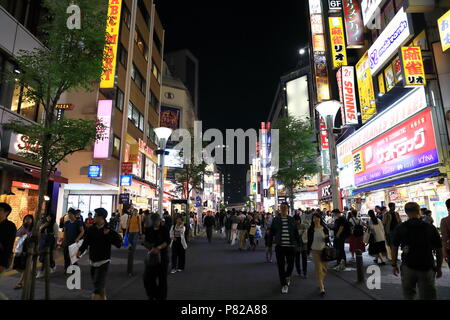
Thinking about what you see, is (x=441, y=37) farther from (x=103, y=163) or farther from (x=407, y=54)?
(x=103, y=163)

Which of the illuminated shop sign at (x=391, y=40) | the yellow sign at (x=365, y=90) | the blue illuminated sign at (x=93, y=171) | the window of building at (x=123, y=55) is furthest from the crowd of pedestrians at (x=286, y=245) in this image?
the window of building at (x=123, y=55)

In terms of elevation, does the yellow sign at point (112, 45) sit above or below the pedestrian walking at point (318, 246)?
above

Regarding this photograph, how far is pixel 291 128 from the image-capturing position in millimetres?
27062

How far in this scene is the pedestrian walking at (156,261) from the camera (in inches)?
206

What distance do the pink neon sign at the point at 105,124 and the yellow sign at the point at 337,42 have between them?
625 inches

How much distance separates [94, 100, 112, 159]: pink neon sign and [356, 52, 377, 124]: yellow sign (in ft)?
53.4

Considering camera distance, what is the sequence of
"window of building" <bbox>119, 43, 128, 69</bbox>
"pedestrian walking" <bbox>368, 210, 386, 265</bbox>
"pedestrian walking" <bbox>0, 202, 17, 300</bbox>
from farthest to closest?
"window of building" <bbox>119, 43, 128, 69</bbox> → "pedestrian walking" <bbox>368, 210, 386, 265</bbox> → "pedestrian walking" <bbox>0, 202, 17, 300</bbox>

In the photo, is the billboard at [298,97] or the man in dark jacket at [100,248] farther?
the billboard at [298,97]

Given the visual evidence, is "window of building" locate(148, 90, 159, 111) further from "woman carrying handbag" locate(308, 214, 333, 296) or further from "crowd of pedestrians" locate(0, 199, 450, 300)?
"woman carrying handbag" locate(308, 214, 333, 296)

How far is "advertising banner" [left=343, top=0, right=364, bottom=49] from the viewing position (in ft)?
64.3

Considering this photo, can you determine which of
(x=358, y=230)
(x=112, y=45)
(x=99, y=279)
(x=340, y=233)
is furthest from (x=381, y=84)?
(x=99, y=279)

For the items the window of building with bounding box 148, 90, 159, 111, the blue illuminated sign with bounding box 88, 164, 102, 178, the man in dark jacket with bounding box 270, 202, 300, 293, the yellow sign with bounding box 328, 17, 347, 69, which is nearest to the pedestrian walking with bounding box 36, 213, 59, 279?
the man in dark jacket with bounding box 270, 202, 300, 293

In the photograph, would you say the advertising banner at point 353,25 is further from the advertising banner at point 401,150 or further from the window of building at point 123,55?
the window of building at point 123,55

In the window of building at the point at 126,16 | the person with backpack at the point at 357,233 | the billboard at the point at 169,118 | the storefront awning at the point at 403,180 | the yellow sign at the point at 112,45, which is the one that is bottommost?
the person with backpack at the point at 357,233
